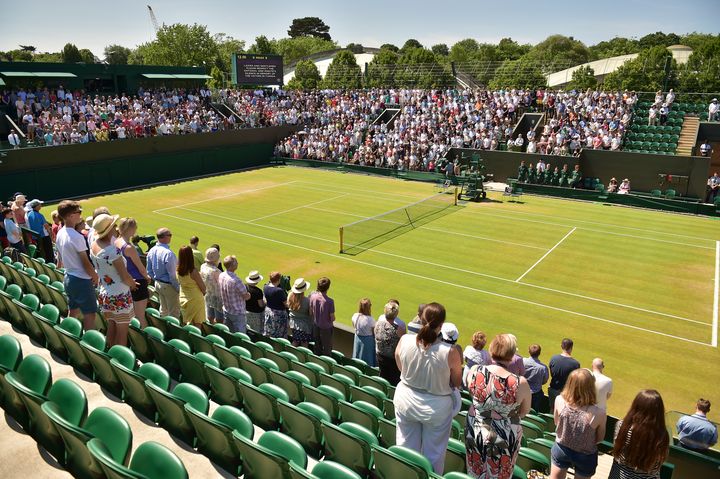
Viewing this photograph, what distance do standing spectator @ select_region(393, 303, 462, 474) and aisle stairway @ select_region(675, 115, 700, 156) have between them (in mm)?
30620

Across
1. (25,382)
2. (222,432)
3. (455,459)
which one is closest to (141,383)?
(25,382)

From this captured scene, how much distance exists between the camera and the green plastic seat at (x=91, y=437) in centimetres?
420

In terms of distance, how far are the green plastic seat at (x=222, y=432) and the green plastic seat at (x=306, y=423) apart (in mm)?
679

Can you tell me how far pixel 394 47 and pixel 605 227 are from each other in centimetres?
14479

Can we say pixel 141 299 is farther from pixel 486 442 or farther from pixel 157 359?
pixel 486 442

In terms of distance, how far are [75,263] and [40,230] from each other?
7880mm

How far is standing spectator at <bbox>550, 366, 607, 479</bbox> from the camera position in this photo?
5004 mm

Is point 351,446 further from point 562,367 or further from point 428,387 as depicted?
point 562,367

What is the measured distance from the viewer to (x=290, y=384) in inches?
260

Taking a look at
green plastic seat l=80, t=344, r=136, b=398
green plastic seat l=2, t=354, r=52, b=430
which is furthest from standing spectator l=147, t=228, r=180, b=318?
green plastic seat l=2, t=354, r=52, b=430

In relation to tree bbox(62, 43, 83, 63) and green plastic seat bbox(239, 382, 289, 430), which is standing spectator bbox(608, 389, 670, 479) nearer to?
green plastic seat bbox(239, 382, 289, 430)

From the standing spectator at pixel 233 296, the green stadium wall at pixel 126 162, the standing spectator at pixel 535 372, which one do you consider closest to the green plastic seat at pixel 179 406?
the standing spectator at pixel 233 296

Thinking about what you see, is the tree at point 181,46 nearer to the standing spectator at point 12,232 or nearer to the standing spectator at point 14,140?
the standing spectator at point 14,140

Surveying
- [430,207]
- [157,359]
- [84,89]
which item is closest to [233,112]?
[84,89]
